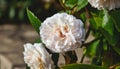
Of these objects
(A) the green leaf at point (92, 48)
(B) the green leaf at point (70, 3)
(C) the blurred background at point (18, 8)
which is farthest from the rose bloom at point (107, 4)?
(C) the blurred background at point (18, 8)

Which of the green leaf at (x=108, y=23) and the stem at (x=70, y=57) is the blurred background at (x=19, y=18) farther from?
the green leaf at (x=108, y=23)

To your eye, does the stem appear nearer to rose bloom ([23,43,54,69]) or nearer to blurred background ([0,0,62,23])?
rose bloom ([23,43,54,69])

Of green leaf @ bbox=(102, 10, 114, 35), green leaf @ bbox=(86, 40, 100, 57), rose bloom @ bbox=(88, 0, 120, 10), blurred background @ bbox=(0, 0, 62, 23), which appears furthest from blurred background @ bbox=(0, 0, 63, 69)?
rose bloom @ bbox=(88, 0, 120, 10)

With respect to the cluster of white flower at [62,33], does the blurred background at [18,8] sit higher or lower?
higher

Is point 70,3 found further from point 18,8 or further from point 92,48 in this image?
point 18,8

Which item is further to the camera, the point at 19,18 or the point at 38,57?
the point at 19,18

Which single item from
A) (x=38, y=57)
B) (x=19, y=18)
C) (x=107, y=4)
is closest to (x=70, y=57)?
(x=38, y=57)
